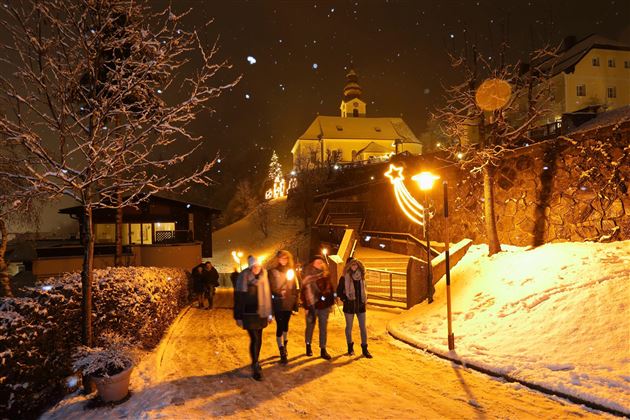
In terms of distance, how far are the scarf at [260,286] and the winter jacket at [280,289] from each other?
16.9 inches

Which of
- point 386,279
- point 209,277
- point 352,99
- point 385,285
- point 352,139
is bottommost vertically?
point 385,285

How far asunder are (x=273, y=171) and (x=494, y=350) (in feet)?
235

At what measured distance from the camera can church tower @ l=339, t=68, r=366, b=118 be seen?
3743 inches

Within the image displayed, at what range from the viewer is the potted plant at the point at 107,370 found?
220 inches

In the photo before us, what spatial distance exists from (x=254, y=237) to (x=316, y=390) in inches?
1912

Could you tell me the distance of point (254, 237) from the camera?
53.9 meters

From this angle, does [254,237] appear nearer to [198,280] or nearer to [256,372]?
[198,280]

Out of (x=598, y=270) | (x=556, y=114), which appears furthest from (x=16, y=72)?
(x=556, y=114)

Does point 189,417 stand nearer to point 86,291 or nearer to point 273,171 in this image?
point 86,291

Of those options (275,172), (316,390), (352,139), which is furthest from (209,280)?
(352,139)

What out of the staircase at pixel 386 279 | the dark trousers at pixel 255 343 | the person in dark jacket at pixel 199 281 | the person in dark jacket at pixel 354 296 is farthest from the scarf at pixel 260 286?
the person in dark jacket at pixel 199 281

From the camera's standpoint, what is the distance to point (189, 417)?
509 centimetres

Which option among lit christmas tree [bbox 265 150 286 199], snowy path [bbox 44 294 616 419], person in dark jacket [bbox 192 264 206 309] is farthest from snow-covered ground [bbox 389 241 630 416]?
lit christmas tree [bbox 265 150 286 199]

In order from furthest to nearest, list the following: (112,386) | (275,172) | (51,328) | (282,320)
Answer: (275,172) < (282,320) < (51,328) < (112,386)
